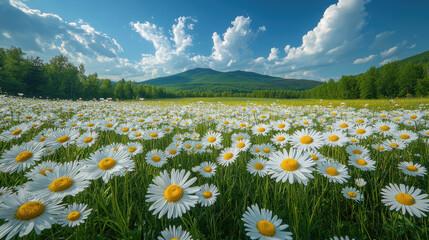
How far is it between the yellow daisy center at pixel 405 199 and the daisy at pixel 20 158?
325cm

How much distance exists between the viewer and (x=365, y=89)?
45.0m

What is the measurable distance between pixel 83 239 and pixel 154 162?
1.03 meters

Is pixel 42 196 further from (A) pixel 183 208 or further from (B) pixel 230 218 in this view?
(B) pixel 230 218

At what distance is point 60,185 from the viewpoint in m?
1.14

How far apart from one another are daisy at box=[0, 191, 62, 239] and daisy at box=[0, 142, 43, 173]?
740 mm

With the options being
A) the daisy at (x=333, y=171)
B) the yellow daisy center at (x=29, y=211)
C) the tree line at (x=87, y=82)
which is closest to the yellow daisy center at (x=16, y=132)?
the yellow daisy center at (x=29, y=211)

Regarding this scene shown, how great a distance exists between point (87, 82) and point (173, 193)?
62.1m

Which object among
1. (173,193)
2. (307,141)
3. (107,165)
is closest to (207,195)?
(173,193)

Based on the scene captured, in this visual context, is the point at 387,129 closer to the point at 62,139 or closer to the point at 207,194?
the point at 207,194

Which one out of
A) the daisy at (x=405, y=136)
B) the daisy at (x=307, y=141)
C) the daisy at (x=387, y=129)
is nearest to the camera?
the daisy at (x=307, y=141)

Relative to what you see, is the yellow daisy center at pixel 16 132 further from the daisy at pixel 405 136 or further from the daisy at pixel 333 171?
the daisy at pixel 405 136

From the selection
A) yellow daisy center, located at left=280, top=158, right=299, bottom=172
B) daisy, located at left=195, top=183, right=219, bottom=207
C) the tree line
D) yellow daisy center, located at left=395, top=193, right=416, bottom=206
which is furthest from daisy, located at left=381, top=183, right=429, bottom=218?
the tree line

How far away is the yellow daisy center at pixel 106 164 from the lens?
1.36 meters

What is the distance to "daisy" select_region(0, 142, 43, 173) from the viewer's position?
1.53m
